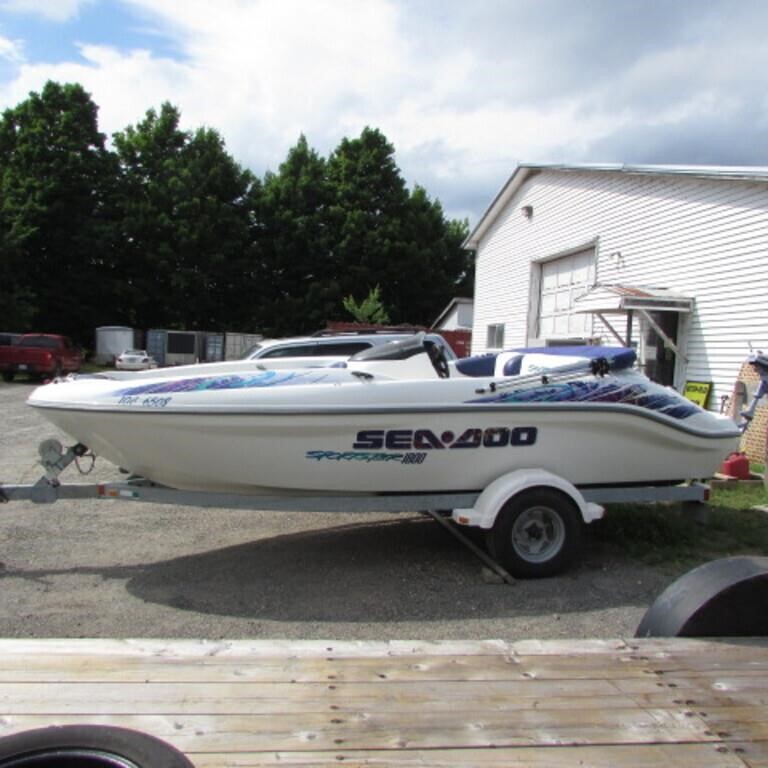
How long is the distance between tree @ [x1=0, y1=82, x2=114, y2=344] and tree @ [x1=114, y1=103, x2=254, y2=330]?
59.6 inches

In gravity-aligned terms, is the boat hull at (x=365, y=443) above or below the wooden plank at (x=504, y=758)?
above

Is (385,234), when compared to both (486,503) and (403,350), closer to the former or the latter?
(403,350)

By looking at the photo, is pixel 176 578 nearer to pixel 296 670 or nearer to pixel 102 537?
pixel 102 537

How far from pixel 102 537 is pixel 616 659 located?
16.2ft

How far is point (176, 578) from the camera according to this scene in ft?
16.7

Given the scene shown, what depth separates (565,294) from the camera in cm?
1700

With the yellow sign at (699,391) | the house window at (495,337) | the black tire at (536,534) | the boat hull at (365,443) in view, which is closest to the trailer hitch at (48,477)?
the boat hull at (365,443)

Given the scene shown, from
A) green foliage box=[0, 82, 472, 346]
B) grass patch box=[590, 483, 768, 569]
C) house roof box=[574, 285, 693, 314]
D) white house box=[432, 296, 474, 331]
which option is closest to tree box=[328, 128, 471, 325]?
green foliage box=[0, 82, 472, 346]

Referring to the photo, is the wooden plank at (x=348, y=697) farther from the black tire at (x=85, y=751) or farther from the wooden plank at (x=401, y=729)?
the black tire at (x=85, y=751)

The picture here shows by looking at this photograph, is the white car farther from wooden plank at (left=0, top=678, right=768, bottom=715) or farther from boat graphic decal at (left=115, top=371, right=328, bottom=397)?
wooden plank at (left=0, top=678, right=768, bottom=715)

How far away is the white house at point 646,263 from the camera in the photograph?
37.0 ft

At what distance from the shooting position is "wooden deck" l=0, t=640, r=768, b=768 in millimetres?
1758

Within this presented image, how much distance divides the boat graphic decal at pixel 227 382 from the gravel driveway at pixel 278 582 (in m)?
1.37

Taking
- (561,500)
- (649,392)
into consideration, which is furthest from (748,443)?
(561,500)
